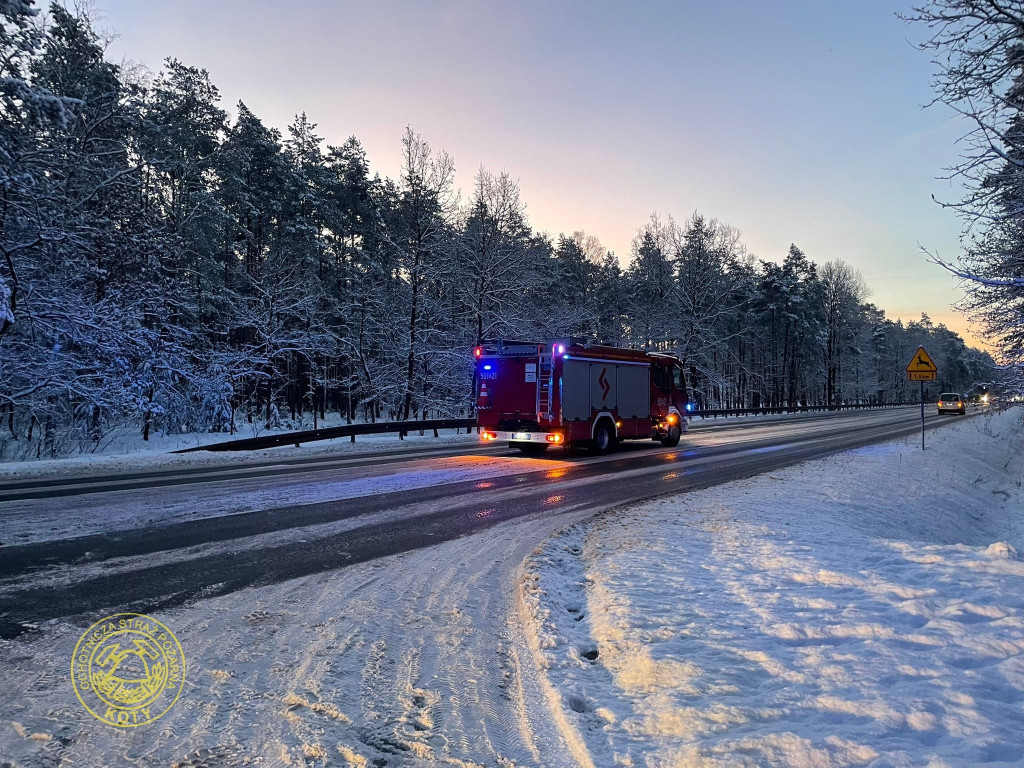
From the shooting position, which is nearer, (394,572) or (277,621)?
(277,621)

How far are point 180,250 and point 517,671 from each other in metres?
20.1

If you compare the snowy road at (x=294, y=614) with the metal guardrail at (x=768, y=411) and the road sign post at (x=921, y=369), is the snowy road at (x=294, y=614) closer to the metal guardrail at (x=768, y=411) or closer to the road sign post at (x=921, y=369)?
the road sign post at (x=921, y=369)

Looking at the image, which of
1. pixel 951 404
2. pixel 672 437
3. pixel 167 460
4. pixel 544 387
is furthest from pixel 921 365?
pixel 951 404

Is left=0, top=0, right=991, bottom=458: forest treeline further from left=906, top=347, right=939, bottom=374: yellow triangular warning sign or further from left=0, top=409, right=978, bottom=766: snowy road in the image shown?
left=0, top=409, right=978, bottom=766: snowy road

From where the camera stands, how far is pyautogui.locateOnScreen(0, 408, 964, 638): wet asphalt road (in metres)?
4.64

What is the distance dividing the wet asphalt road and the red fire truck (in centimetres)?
131

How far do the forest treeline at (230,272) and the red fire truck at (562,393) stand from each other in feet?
28.5

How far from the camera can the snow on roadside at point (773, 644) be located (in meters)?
2.69

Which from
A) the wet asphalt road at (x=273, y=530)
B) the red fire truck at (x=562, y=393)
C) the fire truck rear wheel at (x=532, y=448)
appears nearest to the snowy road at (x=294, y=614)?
the wet asphalt road at (x=273, y=530)

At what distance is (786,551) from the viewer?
615 centimetres

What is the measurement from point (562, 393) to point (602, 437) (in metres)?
2.55

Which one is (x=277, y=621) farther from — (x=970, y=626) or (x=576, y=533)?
(x=970, y=626)

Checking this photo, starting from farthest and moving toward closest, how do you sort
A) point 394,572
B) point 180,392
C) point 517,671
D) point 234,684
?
point 180,392 < point 394,572 < point 517,671 < point 234,684

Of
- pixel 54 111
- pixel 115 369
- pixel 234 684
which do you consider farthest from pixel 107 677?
pixel 115 369
